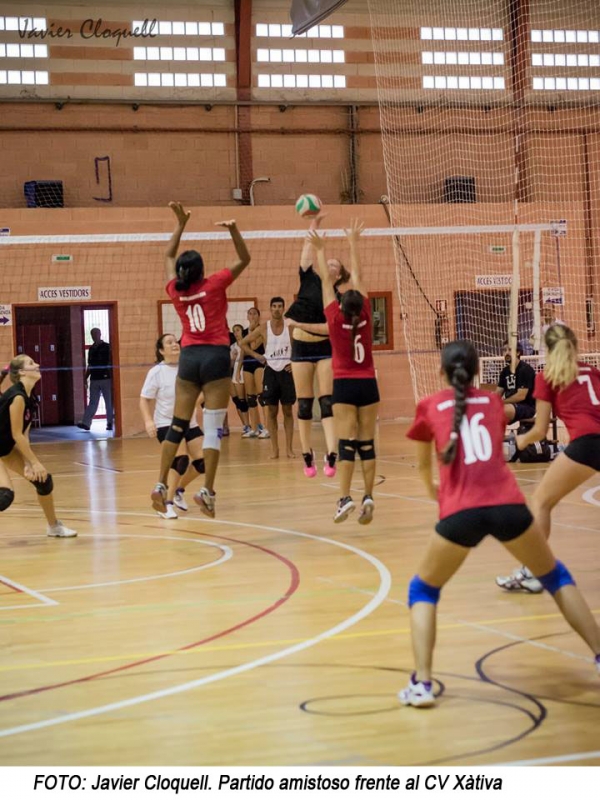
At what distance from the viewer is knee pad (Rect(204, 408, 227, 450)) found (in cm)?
848

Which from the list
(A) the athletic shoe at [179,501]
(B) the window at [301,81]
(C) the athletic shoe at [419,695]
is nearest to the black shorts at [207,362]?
(A) the athletic shoe at [179,501]

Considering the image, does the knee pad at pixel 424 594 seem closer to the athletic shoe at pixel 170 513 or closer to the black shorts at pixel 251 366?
the athletic shoe at pixel 170 513

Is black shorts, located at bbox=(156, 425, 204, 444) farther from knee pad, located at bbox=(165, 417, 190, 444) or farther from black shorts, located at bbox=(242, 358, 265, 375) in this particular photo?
black shorts, located at bbox=(242, 358, 265, 375)

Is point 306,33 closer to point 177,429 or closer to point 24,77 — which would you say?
point 24,77

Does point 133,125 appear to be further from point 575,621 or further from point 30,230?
point 575,621

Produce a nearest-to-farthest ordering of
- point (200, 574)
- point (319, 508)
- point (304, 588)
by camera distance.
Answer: point (304, 588), point (200, 574), point (319, 508)

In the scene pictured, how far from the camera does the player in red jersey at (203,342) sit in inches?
325

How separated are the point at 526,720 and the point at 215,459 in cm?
467

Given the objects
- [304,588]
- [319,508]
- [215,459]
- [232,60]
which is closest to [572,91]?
[232,60]

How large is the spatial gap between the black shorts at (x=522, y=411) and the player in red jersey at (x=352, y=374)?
16.6 feet

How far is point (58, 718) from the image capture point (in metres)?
4.42

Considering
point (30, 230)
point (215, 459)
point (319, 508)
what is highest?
point (30, 230)

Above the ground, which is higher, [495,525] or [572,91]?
[572,91]

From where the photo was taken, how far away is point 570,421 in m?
6.20
